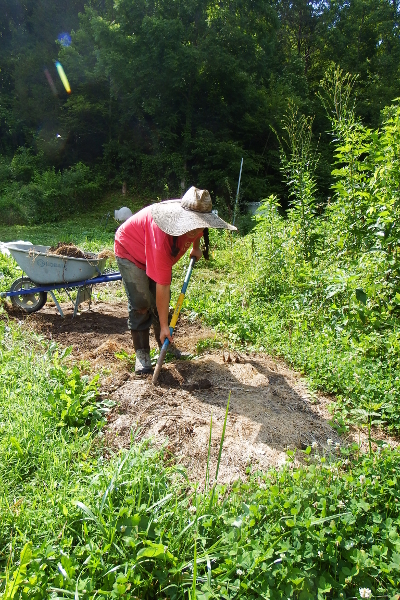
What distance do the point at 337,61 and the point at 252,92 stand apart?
10.5m

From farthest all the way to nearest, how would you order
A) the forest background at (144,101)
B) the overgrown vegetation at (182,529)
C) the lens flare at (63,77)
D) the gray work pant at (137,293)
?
the lens flare at (63,77) < the forest background at (144,101) < the gray work pant at (137,293) < the overgrown vegetation at (182,529)

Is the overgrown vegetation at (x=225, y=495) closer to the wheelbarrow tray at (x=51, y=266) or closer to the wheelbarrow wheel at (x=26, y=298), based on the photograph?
the wheelbarrow tray at (x=51, y=266)

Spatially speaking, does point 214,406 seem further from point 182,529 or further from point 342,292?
point 342,292

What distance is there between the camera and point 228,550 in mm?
1665

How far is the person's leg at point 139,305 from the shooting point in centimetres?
331

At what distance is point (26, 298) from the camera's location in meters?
5.23

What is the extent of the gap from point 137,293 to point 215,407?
112 centimetres

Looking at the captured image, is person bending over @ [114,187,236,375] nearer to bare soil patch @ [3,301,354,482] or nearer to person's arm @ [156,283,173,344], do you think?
person's arm @ [156,283,173,344]

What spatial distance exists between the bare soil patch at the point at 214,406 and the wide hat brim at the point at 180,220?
1.11 metres

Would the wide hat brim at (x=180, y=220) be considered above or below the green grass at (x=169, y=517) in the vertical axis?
above

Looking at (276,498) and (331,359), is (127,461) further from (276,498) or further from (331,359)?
(331,359)

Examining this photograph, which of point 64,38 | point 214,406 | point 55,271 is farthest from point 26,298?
point 64,38

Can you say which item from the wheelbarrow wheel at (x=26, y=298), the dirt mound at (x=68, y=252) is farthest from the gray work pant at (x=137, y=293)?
the wheelbarrow wheel at (x=26, y=298)

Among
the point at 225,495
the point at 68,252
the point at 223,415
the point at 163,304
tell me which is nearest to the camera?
the point at 225,495
